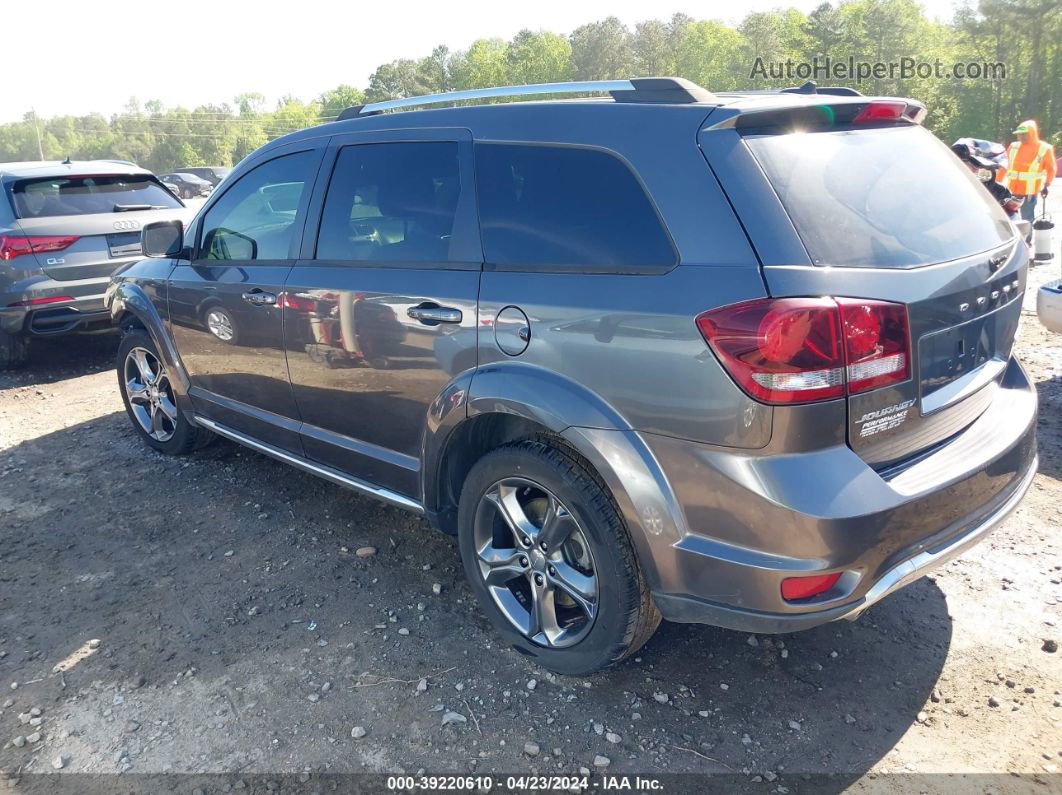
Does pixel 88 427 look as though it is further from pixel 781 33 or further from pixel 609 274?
pixel 781 33

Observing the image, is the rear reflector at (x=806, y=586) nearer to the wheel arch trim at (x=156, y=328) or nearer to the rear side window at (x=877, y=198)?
the rear side window at (x=877, y=198)

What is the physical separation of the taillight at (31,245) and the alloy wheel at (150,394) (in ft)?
8.03

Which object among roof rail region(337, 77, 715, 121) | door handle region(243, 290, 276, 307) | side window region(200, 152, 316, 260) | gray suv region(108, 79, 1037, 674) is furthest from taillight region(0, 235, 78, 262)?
roof rail region(337, 77, 715, 121)

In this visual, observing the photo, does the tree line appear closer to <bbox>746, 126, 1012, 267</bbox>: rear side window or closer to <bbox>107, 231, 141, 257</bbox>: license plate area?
<bbox>107, 231, 141, 257</bbox>: license plate area

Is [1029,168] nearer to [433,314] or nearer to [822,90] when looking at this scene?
[822,90]

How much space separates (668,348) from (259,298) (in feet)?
7.31

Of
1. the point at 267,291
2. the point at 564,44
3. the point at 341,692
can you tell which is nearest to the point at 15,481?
the point at 267,291

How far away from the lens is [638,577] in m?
2.56

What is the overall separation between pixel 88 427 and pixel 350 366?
3.43 m

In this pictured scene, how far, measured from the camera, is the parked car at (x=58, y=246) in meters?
6.78

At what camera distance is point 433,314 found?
295 centimetres

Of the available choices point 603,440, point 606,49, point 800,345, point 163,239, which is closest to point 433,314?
point 603,440

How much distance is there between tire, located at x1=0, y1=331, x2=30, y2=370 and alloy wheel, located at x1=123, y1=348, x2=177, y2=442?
2737 millimetres

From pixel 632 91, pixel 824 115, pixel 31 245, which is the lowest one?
pixel 31 245
